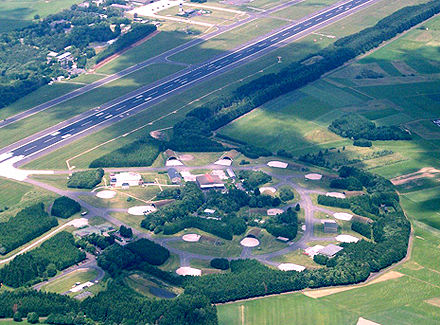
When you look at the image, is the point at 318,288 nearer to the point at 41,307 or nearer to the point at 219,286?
the point at 219,286

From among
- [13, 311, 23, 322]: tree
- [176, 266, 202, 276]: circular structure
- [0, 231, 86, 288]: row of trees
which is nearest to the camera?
[13, 311, 23, 322]: tree

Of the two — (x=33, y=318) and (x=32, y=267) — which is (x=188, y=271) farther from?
(x=33, y=318)

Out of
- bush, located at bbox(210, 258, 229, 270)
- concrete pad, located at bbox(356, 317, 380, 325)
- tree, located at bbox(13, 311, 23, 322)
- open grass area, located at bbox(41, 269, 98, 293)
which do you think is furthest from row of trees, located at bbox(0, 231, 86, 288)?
concrete pad, located at bbox(356, 317, 380, 325)

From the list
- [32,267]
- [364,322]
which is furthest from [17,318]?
[364,322]

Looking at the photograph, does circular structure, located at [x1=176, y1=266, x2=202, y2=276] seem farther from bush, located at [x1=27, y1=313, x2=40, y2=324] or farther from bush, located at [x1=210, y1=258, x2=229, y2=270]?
bush, located at [x1=27, y1=313, x2=40, y2=324]

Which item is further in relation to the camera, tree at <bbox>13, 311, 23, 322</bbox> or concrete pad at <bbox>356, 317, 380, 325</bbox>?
concrete pad at <bbox>356, 317, 380, 325</bbox>

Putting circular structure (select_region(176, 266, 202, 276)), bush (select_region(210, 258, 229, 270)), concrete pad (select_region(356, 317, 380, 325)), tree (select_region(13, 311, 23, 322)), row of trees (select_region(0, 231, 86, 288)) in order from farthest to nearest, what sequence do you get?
bush (select_region(210, 258, 229, 270)) → circular structure (select_region(176, 266, 202, 276)) → row of trees (select_region(0, 231, 86, 288)) → concrete pad (select_region(356, 317, 380, 325)) → tree (select_region(13, 311, 23, 322))

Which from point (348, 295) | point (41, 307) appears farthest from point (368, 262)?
point (41, 307)
